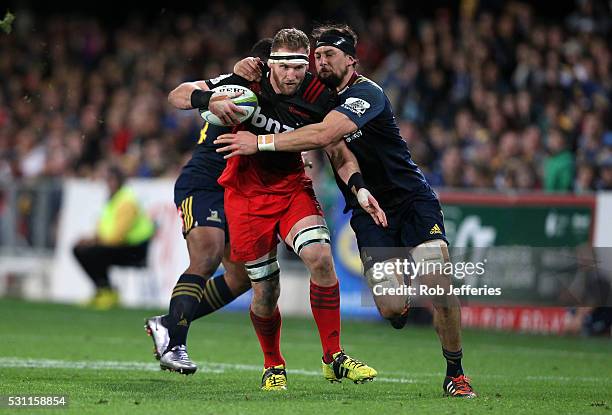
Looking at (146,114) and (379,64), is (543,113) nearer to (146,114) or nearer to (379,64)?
(379,64)

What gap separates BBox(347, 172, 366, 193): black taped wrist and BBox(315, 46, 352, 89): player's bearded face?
68 cm

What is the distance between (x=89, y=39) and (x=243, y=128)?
17227 mm

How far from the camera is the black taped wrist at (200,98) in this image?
7.96 meters

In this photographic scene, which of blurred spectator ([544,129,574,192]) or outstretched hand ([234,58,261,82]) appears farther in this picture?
blurred spectator ([544,129,574,192])

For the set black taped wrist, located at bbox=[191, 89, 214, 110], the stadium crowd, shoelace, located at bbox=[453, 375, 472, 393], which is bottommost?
shoelace, located at bbox=[453, 375, 472, 393]

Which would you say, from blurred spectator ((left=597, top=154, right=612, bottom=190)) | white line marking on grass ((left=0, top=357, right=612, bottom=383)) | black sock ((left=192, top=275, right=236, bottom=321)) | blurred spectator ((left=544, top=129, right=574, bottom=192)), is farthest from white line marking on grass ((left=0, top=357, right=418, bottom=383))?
blurred spectator ((left=544, top=129, right=574, bottom=192))

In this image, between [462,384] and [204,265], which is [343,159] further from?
[462,384]

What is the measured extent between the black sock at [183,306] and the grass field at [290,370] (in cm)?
35

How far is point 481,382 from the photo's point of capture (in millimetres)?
8992

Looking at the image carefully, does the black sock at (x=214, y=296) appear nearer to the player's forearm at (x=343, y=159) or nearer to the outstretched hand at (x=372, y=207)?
the player's forearm at (x=343, y=159)

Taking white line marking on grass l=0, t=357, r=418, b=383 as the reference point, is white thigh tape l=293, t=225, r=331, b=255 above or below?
above

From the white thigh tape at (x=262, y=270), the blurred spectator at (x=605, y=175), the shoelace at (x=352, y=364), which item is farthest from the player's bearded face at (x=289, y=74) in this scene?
the blurred spectator at (x=605, y=175)

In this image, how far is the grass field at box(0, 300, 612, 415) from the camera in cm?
713

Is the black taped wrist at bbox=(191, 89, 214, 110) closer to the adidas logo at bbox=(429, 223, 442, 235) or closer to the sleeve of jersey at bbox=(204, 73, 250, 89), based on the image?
the sleeve of jersey at bbox=(204, 73, 250, 89)
